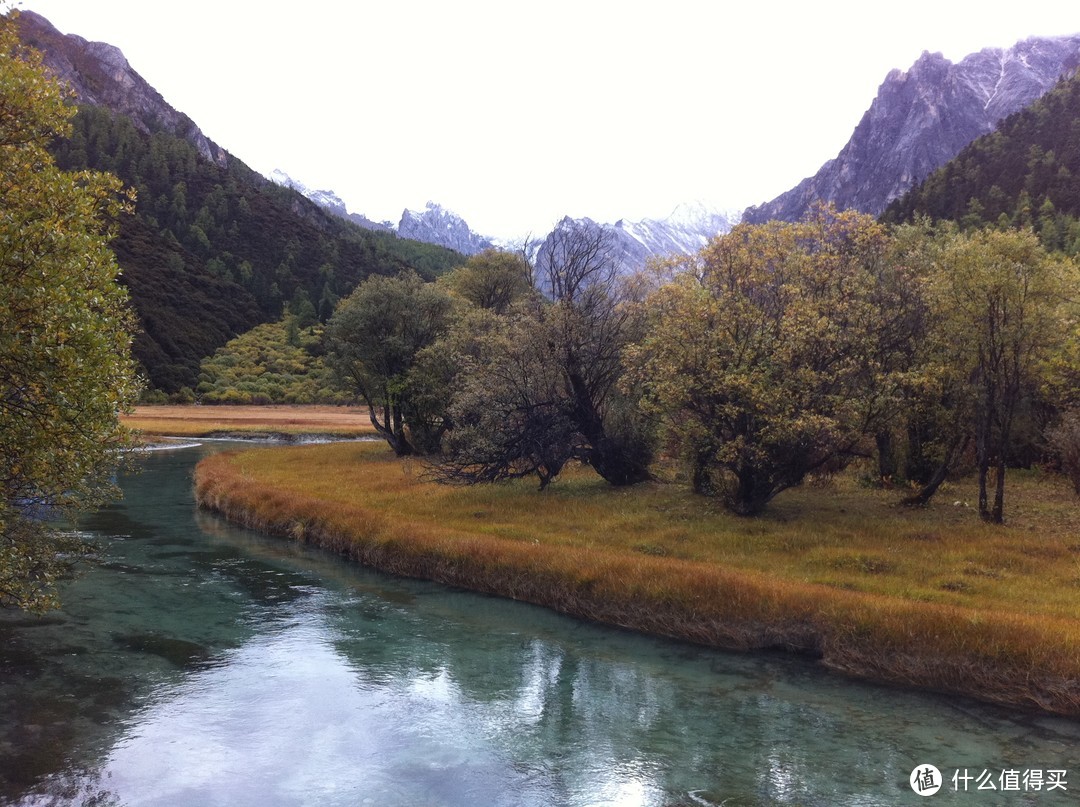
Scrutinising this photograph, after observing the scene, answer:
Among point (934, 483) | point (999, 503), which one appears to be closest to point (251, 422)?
point (934, 483)

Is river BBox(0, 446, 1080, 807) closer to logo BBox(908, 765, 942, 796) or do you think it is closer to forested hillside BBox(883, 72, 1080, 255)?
logo BBox(908, 765, 942, 796)

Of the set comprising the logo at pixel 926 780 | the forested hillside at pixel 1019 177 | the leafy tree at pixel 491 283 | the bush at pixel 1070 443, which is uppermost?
the forested hillside at pixel 1019 177

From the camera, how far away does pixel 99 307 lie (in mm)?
14719

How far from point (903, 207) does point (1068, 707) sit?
173040mm

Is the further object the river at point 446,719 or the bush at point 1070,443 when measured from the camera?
the bush at point 1070,443

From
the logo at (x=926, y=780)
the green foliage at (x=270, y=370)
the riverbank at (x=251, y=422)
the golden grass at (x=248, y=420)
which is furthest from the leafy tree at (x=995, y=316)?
the green foliage at (x=270, y=370)

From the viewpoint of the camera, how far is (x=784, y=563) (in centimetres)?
2222

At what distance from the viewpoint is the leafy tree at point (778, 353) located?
25734mm

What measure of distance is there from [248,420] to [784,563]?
9490 centimetres

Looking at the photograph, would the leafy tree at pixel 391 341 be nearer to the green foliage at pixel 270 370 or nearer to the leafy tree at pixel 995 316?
the leafy tree at pixel 995 316

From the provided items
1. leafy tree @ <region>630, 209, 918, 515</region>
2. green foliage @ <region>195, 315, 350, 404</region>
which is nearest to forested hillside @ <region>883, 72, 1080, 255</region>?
leafy tree @ <region>630, 209, 918, 515</region>

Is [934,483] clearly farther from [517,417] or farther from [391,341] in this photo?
[391,341]

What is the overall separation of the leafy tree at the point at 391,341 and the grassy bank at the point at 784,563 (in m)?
19.2

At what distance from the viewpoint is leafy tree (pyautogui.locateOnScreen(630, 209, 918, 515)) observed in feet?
84.4
